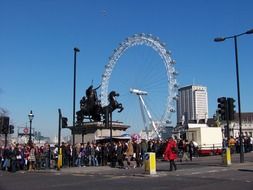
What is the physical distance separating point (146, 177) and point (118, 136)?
25.2m

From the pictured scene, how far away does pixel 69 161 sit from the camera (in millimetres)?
33906

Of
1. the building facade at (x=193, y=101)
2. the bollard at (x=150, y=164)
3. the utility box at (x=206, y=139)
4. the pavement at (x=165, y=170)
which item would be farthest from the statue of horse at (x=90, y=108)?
the building facade at (x=193, y=101)

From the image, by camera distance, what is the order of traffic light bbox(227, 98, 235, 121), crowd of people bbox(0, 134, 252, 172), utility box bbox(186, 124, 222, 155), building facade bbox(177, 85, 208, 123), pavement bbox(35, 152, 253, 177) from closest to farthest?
pavement bbox(35, 152, 253, 177), traffic light bbox(227, 98, 235, 121), crowd of people bbox(0, 134, 252, 172), utility box bbox(186, 124, 222, 155), building facade bbox(177, 85, 208, 123)

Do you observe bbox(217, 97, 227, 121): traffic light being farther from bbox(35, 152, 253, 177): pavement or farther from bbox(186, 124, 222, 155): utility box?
bbox(186, 124, 222, 155): utility box

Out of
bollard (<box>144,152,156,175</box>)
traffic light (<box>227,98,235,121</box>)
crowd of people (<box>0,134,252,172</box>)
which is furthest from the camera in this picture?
crowd of people (<box>0,134,252,172</box>)

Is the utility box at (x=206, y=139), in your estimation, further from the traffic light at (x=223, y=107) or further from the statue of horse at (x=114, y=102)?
the traffic light at (x=223, y=107)

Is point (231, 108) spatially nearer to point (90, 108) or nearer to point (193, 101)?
point (90, 108)

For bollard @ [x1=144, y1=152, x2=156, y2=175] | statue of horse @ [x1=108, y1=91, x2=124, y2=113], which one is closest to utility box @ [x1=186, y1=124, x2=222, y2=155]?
statue of horse @ [x1=108, y1=91, x2=124, y2=113]

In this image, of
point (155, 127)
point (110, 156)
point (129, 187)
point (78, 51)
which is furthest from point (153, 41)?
point (129, 187)

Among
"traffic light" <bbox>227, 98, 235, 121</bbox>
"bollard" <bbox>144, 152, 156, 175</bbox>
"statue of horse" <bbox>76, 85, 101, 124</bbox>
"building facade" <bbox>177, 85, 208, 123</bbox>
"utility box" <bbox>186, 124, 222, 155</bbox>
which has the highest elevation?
"building facade" <bbox>177, 85, 208, 123</bbox>

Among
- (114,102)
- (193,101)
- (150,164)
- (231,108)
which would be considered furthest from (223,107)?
(193,101)

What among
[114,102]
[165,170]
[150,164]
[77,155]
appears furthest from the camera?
[114,102]

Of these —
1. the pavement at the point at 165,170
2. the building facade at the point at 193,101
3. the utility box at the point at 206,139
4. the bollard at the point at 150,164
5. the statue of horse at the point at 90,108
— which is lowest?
the pavement at the point at 165,170

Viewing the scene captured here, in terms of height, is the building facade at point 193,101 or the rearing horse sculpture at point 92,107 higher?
the building facade at point 193,101
